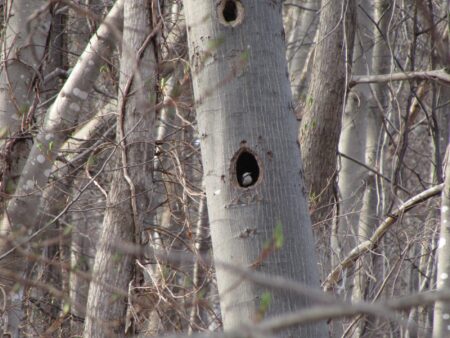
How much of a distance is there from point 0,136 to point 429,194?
291 centimetres

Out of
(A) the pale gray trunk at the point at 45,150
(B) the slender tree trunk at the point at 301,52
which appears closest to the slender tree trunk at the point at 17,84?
(A) the pale gray trunk at the point at 45,150

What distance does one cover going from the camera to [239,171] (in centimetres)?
282

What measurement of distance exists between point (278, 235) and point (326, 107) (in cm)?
270

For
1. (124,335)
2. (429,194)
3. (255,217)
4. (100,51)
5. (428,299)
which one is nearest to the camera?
(428,299)

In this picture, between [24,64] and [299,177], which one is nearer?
[299,177]

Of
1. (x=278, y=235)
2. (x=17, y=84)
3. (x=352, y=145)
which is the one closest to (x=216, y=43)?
(x=278, y=235)

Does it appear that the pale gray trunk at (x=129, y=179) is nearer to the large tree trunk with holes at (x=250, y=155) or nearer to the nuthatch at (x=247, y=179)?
the large tree trunk with holes at (x=250, y=155)

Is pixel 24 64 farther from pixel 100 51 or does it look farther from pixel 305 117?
pixel 305 117

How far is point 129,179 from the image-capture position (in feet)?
15.6

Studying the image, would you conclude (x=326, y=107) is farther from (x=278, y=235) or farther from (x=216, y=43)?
(x=278, y=235)

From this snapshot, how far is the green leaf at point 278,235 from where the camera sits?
8.30 ft

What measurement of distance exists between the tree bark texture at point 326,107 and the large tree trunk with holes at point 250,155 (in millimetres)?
2215

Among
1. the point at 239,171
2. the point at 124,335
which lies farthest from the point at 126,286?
the point at 239,171

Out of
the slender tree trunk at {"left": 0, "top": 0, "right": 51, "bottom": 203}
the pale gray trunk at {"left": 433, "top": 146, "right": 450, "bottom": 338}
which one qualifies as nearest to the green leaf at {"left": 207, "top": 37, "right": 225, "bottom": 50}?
the pale gray trunk at {"left": 433, "top": 146, "right": 450, "bottom": 338}
